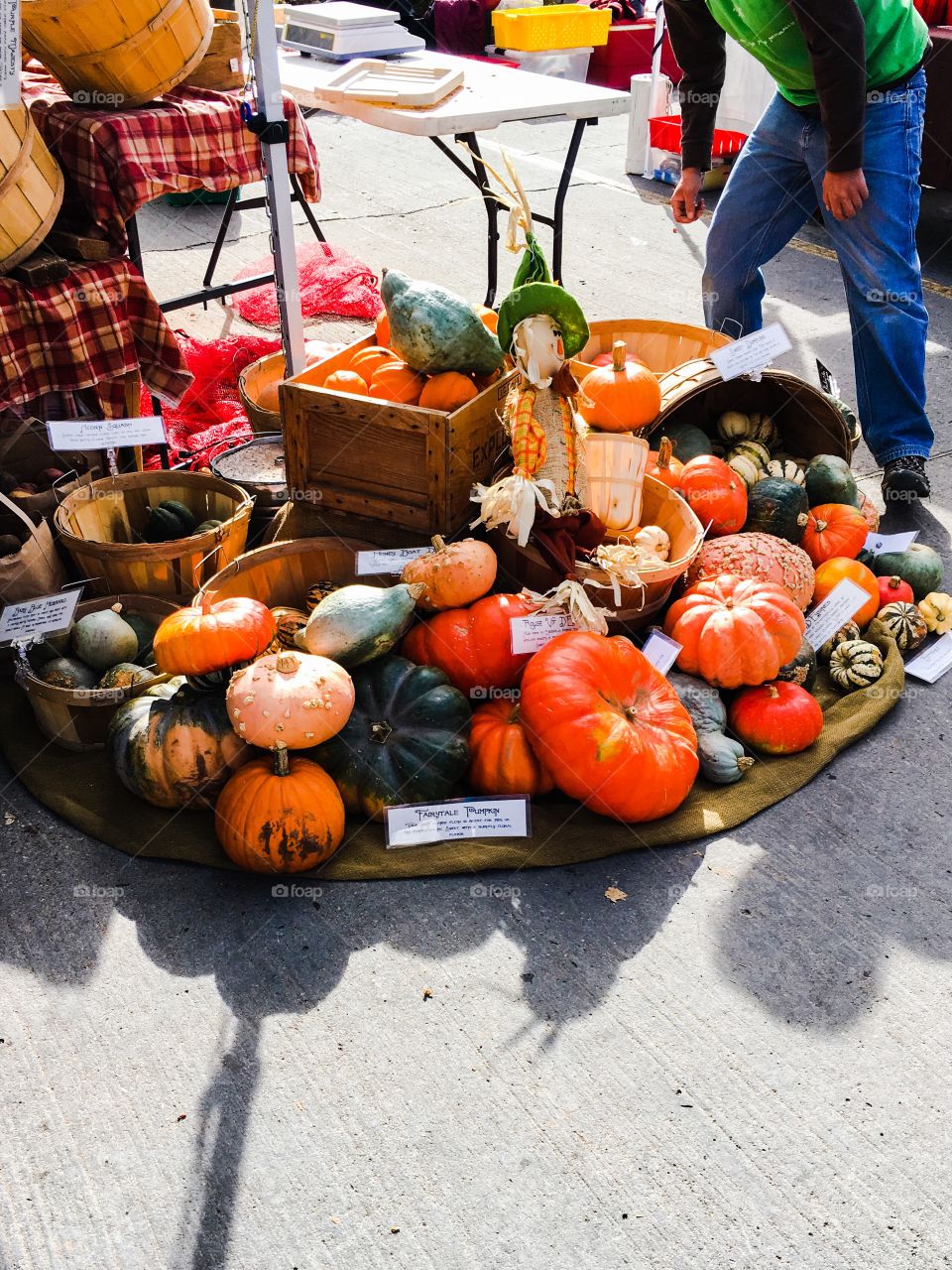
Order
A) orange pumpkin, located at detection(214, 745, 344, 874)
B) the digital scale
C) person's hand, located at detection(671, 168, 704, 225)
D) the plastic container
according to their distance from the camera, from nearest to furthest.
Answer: orange pumpkin, located at detection(214, 745, 344, 874)
person's hand, located at detection(671, 168, 704, 225)
the digital scale
the plastic container

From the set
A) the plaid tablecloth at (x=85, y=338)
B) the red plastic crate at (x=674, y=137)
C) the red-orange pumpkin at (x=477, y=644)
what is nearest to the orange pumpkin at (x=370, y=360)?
the plaid tablecloth at (x=85, y=338)

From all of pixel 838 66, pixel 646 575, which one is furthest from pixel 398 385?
pixel 838 66

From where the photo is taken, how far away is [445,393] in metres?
2.88

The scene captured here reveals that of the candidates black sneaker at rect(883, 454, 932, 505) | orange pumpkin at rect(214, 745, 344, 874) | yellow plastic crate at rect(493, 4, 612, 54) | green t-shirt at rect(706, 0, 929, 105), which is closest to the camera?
orange pumpkin at rect(214, 745, 344, 874)

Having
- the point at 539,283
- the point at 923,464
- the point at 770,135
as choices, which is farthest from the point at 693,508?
the point at 770,135

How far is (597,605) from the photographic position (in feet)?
9.24

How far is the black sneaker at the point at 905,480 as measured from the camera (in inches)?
151

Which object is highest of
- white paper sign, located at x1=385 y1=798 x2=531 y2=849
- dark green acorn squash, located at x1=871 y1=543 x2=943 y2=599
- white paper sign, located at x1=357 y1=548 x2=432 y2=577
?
white paper sign, located at x1=357 y1=548 x2=432 y2=577

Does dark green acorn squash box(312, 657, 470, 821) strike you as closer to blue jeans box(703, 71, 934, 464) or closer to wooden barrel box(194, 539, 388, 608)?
wooden barrel box(194, 539, 388, 608)

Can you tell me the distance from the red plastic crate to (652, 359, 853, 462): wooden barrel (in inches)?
184

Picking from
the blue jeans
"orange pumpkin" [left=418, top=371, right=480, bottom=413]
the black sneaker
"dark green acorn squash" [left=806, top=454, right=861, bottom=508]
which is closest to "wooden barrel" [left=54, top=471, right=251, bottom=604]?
"orange pumpkin" [left=418, top=371, right=480, bottom=413]

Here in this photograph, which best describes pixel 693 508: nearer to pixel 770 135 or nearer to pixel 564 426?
pixel 564 426

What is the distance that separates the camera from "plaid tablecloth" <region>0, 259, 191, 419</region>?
3.02 m

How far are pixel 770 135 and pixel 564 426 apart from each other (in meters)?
1.78
